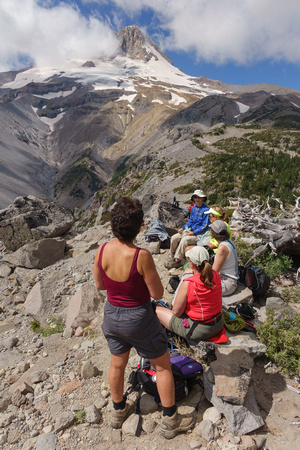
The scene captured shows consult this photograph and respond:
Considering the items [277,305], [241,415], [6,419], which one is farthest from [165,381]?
[277,305]

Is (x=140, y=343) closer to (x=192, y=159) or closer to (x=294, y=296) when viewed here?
(x=294, y=296)

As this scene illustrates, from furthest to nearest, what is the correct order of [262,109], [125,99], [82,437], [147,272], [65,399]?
[125,99], [262,109], [65,399], [82,437], [147,272]

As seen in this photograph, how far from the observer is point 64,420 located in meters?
2.72

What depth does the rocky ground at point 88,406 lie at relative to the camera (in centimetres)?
246

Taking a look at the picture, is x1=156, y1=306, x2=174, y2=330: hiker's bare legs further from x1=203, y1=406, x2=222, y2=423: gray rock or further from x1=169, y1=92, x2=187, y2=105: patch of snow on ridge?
x1=169, y1=92, x2=187, y2=105: patch of snow on ridge

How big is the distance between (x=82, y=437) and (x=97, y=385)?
0.68 m

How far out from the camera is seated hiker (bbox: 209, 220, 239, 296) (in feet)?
12.9

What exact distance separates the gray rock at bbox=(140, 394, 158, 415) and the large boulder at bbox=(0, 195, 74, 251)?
25.8ft

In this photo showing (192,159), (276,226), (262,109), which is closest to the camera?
(276,226)

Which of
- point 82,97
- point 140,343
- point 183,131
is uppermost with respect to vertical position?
point 82,97

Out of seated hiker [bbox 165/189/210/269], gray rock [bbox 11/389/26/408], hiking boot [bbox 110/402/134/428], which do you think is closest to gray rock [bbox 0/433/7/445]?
gray rock [bbox 11/389/26/408]

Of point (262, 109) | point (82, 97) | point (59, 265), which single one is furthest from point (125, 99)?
point (59, 265)

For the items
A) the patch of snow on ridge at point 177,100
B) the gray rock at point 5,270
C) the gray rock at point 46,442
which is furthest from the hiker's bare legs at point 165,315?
the patch of snow on ridge at point 177,100

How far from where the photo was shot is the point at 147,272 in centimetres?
221
